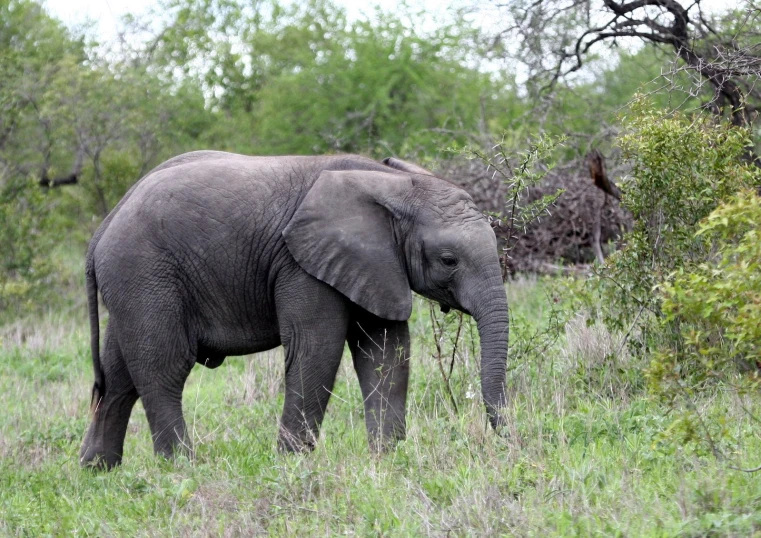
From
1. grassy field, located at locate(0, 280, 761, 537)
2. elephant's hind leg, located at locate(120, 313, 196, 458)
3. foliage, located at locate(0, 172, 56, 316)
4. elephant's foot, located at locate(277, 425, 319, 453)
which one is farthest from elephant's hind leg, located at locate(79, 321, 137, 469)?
foliage, located at locate(0, 172, 56, 316)

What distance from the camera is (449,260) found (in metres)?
6.85

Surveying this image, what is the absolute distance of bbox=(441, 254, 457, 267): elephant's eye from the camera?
22.4 ft

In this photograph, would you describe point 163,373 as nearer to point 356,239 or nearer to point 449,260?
point 356,239

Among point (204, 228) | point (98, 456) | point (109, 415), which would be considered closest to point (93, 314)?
point (109, 415)

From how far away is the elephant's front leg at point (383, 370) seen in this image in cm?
708

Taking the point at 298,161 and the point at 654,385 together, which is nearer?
the point at 654,385

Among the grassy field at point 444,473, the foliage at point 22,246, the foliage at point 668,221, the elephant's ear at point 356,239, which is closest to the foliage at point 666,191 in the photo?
the foliage at point 668,221

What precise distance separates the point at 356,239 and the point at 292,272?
465 mm

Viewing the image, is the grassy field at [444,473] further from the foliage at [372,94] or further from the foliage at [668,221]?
the foliage at [372,94]

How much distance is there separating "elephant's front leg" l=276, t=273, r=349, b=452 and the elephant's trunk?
906 millimetres

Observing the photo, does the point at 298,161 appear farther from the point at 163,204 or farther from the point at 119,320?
the point at 119,320

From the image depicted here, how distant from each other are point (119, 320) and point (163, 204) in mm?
817

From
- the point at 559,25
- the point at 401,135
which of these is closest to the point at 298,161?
the point at 559,25

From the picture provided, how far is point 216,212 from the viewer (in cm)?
716
